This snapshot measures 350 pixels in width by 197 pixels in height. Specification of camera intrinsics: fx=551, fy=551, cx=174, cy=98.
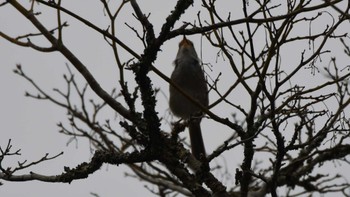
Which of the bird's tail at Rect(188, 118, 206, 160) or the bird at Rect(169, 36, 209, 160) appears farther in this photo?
the bird's tail at Rect(188, 118, 206, 160)

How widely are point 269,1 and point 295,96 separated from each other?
620mm

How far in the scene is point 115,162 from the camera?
370 cm

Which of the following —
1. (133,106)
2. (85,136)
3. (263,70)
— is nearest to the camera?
(263,70)

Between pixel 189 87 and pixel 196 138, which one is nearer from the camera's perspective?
pixel 189 87

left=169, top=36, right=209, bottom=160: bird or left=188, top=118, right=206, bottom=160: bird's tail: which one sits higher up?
left=169, top=36, right=209, bottom=160: bird

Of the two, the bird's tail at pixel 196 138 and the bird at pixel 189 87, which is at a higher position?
the bird at pixel 189 87

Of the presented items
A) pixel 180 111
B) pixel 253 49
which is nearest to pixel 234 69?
pixel 253 49

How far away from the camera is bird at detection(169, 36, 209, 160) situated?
6812mm

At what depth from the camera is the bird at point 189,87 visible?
6.81 meters

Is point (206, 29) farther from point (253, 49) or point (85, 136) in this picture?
Answer: point (85, 136)

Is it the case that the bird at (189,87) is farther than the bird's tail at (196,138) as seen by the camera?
No

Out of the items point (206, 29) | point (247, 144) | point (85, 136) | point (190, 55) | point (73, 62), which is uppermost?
point (190, 55)

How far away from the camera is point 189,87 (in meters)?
6.81

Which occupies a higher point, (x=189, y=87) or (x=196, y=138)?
(x=189, y=87)
